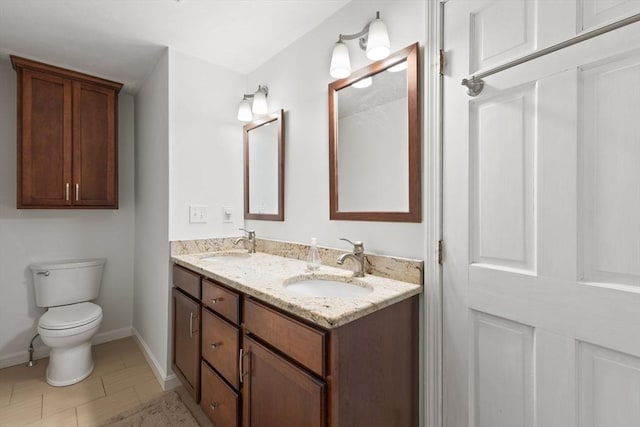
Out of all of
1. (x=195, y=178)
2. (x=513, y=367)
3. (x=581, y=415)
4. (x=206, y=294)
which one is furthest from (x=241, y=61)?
(x=581, y=415)

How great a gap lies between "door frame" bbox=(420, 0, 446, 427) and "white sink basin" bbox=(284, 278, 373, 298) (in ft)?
1.00

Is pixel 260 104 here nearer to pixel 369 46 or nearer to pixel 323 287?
pixel 369 46

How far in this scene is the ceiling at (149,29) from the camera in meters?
1.56

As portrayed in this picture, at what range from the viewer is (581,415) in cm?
84

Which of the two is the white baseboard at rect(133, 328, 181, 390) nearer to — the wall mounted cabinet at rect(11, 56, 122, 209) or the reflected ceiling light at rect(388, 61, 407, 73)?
the wall mounted cabinet at rect(11, 56, 122, 209)

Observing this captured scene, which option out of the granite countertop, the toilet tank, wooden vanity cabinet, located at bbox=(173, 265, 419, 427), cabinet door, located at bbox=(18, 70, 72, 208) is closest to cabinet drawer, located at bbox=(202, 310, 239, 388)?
wooden vanity cabinet, located at bbox=(173, 265, 419, 427)

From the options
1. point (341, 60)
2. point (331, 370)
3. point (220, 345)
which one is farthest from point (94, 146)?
point (331, 370)

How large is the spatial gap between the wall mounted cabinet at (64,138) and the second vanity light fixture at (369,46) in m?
2.00

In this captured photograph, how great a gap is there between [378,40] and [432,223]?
0.82 metres

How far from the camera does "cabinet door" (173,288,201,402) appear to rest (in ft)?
5.37

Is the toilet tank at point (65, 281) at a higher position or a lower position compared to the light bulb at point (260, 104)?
lower

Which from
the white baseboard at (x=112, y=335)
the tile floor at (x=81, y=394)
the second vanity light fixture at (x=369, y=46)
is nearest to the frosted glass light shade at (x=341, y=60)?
the second vanity light fixture at (x=369, y=46)

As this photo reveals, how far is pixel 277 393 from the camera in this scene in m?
1.05

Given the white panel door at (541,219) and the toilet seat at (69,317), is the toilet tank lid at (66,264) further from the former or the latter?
the white panel door at (541,219)
